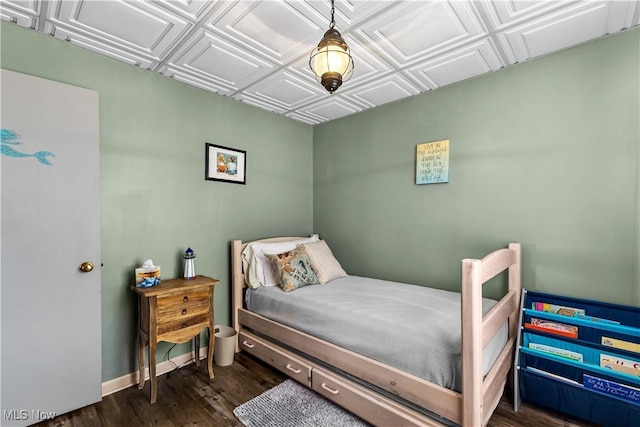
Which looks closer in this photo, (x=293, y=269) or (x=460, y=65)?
(x=460, y=65)

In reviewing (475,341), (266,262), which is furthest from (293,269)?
(475,341)

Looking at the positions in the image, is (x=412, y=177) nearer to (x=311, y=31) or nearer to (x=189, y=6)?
(x=311, y=31)

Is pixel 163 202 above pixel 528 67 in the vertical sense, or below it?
below

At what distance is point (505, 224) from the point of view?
2332 millimetres

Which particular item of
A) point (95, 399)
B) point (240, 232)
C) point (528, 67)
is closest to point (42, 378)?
point (95, 399)

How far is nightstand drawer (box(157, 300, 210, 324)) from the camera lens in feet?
6.82

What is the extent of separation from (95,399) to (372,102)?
11.1ft

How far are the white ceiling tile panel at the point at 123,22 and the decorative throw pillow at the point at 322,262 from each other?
1968mm

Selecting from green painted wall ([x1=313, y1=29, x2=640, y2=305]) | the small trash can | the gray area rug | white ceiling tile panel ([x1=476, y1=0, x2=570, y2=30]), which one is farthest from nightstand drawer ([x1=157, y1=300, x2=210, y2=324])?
white ceiling tile panel ([x1=476, y1=0, x2=570, y2=30])

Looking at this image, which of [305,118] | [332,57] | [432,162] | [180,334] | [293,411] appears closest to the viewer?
[332,57]

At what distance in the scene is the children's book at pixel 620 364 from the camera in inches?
65.2

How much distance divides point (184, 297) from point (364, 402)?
146cm

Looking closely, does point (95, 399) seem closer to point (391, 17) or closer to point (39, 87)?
point (39, 87)

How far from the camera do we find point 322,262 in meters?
2.89
